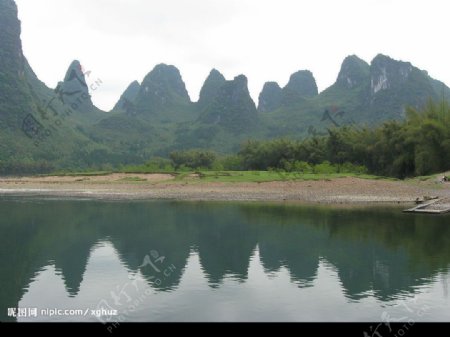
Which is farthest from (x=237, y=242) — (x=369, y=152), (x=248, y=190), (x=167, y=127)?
(x=167, y=127)

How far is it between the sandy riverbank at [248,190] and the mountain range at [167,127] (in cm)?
5690

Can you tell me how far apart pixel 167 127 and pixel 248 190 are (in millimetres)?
152236

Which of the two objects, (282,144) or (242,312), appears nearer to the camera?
(242,312)

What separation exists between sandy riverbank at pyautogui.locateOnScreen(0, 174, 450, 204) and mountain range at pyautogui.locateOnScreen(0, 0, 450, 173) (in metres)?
56.9

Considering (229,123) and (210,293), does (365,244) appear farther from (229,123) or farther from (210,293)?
(229,123)

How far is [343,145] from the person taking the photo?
74625mm

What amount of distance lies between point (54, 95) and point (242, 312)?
190226 mm

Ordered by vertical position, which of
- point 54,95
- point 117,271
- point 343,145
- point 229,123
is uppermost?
point 54,95

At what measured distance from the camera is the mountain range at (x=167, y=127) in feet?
442

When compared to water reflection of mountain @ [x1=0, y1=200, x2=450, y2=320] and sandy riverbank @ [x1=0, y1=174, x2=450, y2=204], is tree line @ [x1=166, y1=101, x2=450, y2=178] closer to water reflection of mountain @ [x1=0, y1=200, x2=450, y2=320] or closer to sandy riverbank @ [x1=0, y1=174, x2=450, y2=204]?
sandy riverbank @ [x1=0, y1=174, x2=450, y2=204]

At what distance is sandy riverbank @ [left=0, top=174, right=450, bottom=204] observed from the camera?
42.9 metres

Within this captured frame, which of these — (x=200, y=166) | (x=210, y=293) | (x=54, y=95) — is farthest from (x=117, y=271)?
(x=54, y=95)

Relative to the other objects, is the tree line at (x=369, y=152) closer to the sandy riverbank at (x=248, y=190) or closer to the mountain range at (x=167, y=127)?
the sandy riverbank at (x=248, y=190)
